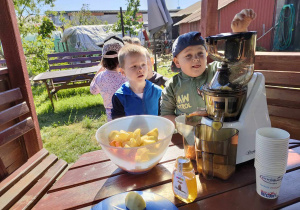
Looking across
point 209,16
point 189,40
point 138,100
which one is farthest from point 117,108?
point 209,16

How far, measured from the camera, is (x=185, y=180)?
0.77m

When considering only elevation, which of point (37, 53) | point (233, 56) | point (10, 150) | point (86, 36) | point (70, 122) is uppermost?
point (86, 36)

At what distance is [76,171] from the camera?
1104 mm

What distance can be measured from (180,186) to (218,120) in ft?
1.03

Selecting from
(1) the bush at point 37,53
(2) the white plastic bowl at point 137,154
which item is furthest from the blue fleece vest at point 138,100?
(1) the bush at point 37,53

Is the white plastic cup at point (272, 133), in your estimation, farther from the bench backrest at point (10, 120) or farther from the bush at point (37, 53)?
the bush at point (37, 53)

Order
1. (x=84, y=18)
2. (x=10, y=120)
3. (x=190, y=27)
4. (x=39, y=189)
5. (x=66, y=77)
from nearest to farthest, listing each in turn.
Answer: (x=39, y=189) → (x=10, y=120) → (x=66, y=77) → (x=190, y=27) → (x=84, y=18)

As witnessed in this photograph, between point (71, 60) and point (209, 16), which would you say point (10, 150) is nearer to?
point (209, 16)

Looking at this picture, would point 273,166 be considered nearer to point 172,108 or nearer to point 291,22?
point 172,108

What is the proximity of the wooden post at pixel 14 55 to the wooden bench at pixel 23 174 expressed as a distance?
5.8 inches

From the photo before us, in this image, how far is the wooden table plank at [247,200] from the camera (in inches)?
30.2

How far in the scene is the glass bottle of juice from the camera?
76cm

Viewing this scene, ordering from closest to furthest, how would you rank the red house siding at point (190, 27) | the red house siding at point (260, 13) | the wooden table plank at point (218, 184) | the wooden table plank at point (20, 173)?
the wooden table plank at point (218, 184), the wooden table plank at point (20, 173), the red house siding at point (260, 13), the red house siding at point (190, 27)

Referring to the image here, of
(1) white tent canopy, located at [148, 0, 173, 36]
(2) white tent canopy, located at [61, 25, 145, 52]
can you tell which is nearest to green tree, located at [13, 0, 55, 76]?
(1) white tent canopy, located at [148, 0, 173, 36]
